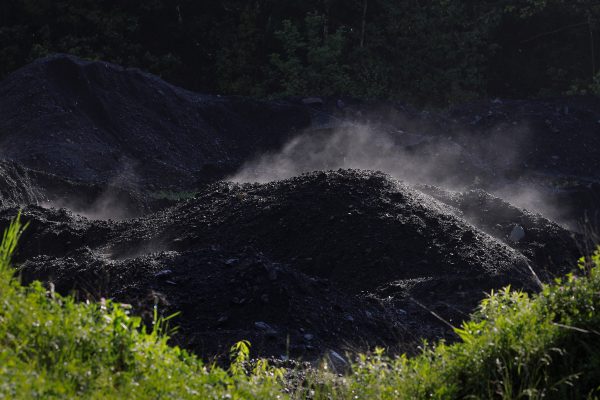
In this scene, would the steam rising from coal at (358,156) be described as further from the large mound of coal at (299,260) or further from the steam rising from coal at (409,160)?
A: the large mound of coal at (299,260)

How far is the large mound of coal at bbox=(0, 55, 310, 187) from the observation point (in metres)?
15.7

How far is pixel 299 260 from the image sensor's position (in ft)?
31.5

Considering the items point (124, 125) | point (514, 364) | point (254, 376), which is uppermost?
point (514, 364)

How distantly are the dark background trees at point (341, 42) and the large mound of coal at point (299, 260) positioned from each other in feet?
34.2

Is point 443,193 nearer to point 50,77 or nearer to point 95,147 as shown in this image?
point 95,147

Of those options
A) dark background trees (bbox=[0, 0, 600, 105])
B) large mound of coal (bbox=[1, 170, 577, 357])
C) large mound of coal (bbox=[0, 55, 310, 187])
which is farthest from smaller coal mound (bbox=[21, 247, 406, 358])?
dark background trees (bbox=[0, 0, 600, 105])

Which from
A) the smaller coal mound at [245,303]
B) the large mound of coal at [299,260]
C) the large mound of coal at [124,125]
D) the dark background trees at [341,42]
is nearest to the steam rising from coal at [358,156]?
the large mound of coal at [124,125]

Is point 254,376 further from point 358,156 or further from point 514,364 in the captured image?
point 358,156

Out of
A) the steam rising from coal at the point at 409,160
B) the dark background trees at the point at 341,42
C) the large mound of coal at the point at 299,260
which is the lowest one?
the steam rising from coal at the point at 409,160

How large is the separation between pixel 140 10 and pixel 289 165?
8.04 m

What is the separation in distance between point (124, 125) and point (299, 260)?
28.6ft

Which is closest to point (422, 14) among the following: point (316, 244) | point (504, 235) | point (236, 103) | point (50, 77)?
point (236, 103)

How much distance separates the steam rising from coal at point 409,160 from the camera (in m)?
16.1

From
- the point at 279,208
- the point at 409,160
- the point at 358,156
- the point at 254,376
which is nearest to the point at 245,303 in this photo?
the point at 254,376
